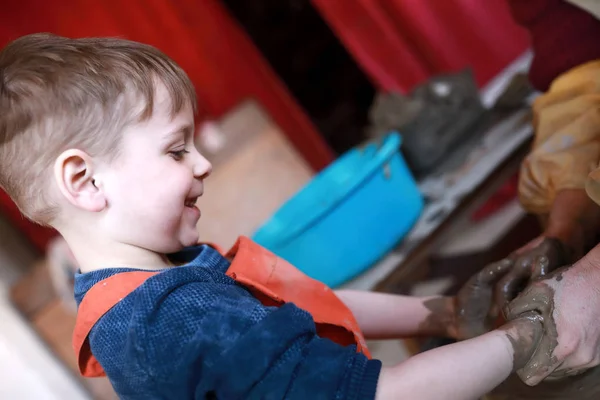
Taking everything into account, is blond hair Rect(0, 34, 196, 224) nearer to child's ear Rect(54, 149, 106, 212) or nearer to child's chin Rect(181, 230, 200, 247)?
child's ear Rect(54, 149, 106, 212)

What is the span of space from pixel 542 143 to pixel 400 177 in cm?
49

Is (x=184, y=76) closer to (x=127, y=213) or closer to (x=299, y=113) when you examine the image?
(x=127, y=213)

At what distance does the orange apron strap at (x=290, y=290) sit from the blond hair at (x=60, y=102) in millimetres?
280

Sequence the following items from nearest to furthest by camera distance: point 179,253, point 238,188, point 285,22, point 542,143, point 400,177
Result: point 179,253 → point 542,143 → point 400,177 → point 238,188 → point 285,22

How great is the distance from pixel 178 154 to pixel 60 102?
0.17 meters

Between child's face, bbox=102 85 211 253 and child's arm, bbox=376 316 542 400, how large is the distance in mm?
372

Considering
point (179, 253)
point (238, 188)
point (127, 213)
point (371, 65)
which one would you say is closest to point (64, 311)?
point (238, 188)

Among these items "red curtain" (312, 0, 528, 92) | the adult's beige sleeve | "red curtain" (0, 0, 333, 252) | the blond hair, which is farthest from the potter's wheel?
"red curtain" (0, 0, 333, 252)

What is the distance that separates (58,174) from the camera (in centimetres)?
77

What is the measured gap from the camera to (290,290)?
3.18 feet

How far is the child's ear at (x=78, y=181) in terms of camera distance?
770 mm

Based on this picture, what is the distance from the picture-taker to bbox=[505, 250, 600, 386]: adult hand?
0.77 metres

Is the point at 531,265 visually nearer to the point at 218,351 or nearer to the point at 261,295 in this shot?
the point at 261,295

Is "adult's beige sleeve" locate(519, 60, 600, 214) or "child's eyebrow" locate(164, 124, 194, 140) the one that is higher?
"child's eyebrow" locate(164, 124, 194, 140)
